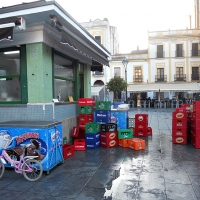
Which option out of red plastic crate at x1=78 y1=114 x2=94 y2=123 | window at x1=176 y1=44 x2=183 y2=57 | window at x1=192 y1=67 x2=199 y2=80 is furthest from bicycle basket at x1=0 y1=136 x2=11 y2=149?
window at x1=176 y1=44 x2=183 y2=57

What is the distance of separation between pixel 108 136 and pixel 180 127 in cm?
267

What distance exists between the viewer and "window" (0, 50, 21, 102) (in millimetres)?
6453

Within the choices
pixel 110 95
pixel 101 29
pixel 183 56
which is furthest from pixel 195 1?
pixel 110 95

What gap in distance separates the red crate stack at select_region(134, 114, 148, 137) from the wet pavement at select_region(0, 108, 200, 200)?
279 cm

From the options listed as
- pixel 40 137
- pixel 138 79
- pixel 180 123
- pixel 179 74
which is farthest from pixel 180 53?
pixel 40 137

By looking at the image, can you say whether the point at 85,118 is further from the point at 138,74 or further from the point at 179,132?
the point at 138,74

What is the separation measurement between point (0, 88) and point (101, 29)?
2919 centimetres

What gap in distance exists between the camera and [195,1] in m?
40.3

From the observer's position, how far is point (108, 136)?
23.8 ft

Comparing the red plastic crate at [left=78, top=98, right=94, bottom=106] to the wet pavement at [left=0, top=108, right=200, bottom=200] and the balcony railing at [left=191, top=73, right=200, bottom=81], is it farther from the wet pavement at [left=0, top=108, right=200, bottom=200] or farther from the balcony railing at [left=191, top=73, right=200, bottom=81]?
the balcony railing at [left=191, top=73, right=200, bottom=81]

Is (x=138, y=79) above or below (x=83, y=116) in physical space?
above

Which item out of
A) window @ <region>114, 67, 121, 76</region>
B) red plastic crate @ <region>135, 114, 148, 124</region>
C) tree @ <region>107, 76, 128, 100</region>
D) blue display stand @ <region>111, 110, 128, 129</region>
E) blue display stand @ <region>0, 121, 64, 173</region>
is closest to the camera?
blue display stand @ <region>0, 121, 64, 173</region>

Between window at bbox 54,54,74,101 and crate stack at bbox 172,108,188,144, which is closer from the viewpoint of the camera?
window at bbox 54,54,74,101

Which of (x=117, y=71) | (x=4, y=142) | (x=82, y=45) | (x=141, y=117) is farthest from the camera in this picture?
(x=117, y=71)
